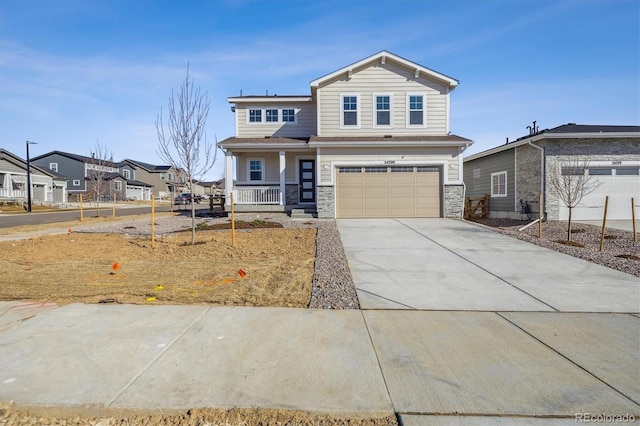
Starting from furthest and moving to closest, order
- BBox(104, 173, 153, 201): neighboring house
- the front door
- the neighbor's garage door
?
BBox(104, 173, 153, 201): neighboring house < the front door < the neighbor's garage door

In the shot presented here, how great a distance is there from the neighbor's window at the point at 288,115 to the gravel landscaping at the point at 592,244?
1213 cm

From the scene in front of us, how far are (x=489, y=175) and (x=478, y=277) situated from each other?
15928 mm

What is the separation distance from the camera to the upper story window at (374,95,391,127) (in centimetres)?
1706

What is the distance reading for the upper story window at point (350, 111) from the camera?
17094 mm

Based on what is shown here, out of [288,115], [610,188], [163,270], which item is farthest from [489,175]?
[163,270]

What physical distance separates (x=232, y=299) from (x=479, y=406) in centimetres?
352

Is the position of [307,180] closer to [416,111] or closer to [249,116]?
[249,116]

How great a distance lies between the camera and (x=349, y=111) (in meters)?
17.1

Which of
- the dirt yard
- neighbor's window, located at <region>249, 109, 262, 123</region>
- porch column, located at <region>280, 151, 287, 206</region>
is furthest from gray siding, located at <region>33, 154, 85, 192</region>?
the dirt yard

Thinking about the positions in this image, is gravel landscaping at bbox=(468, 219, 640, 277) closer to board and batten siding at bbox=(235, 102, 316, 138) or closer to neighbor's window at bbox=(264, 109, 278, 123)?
Answer: board and batten siding at bbox=(235, 102, 316, 138)

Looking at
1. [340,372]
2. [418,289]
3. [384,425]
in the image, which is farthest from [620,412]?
[418,289]

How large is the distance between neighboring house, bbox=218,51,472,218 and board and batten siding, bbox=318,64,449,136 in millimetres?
49

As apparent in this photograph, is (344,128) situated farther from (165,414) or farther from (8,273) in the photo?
(165,414)

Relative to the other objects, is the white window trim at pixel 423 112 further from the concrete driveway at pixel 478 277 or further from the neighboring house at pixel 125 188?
the neighboring house at pixel 125 188
